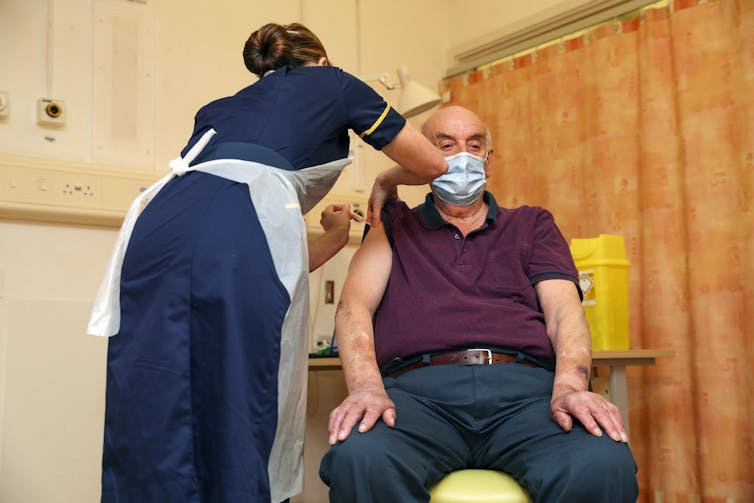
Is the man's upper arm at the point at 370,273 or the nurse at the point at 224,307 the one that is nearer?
the nurse at the point at 224,307

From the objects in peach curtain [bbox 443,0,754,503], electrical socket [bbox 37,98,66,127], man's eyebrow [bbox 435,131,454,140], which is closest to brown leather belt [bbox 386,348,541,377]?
man's eyebrow [bbox 435,131,454,140]

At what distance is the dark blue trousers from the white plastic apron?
0.08m

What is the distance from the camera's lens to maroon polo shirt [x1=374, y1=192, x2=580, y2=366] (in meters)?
1.71

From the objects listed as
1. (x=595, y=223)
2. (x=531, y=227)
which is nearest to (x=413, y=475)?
(x=531, y=227)

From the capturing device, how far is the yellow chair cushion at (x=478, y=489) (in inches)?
54.7

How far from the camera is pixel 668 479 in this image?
2596 mm

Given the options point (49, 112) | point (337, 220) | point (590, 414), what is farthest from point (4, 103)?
point (590, 414)

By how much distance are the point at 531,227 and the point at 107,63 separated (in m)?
1.57

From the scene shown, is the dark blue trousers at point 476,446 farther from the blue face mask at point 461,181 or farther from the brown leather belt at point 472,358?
the blue face mask at point 461,181

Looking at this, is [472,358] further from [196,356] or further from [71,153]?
[71,153]

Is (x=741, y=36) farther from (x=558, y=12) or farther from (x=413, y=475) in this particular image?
(x=413, y=475)

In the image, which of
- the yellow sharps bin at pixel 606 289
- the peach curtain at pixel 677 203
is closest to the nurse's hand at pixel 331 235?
the yellow sharps bin at pixel 606 289

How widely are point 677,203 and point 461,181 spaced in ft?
3.56

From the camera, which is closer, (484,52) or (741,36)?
(741,36)
